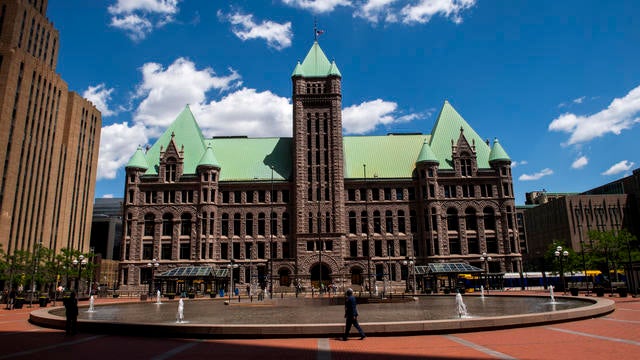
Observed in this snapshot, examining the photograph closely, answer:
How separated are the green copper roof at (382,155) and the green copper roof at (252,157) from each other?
34.6 ft

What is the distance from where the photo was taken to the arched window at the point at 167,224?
233 ft

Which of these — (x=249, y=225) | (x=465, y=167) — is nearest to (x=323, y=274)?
(x=249, y=225)

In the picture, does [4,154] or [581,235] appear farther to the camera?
[581,235]

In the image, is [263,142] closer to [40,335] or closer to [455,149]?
[455,149]

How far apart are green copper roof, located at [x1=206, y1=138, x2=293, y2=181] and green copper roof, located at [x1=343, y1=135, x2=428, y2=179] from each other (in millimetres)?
10537

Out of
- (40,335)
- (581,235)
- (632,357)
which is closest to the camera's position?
(632,357)

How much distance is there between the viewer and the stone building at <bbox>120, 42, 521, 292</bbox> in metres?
69.6

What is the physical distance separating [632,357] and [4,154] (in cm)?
8376

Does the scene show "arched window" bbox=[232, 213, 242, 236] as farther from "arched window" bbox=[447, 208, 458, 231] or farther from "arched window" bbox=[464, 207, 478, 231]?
"arched window" bbox=[464, 207, 478, 231]

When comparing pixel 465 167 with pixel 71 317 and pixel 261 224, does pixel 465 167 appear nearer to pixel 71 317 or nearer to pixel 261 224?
pixel 261 224

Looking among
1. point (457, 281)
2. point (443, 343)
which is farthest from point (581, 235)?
point (443, 343)

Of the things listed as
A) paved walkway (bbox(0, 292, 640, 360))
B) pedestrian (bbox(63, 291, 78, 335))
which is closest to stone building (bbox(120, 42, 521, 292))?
pedestrian (bbox(63, 291, 78, 335))

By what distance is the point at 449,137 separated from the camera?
258 feet

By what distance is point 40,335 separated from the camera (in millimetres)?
18688
